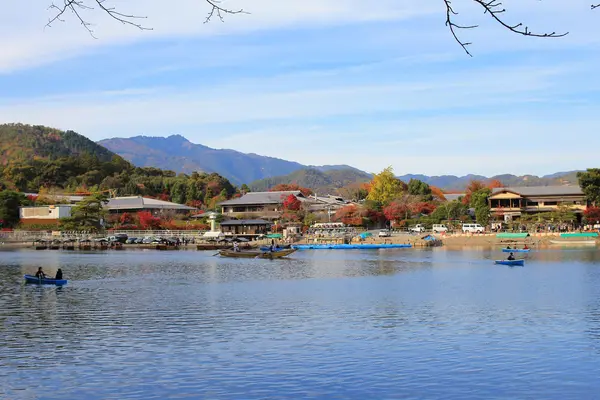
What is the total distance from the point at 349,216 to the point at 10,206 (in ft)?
141

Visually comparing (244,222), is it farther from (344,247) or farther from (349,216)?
(344,247)

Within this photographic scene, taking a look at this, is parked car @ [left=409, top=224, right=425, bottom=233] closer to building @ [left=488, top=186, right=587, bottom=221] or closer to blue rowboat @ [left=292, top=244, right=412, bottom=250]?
building @ [left=488, top=186, right=587, bottom=221]

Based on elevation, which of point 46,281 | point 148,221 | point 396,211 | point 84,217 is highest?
point 396,211

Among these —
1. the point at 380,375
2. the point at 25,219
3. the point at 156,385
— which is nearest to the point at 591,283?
the point at 380,375

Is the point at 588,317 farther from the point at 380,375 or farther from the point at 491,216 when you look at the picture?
the point at 491,216

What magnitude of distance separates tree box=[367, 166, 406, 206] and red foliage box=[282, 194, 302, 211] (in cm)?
1006

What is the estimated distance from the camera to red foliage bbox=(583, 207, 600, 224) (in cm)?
7300

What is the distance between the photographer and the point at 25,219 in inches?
3391

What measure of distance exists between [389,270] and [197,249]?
3189 cm

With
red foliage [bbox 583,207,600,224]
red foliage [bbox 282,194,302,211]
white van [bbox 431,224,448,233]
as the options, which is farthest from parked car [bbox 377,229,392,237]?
red foliage [bbox 583,207,600,224]

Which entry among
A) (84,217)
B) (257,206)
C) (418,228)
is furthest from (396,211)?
(84,217)

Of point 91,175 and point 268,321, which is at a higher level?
point 91,175

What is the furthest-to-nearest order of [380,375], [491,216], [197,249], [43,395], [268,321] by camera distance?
1. [491,216]
2. [197,249]
3. [268,321]
4. [380,375]
5. [43,395]

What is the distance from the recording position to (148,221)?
276 ft
